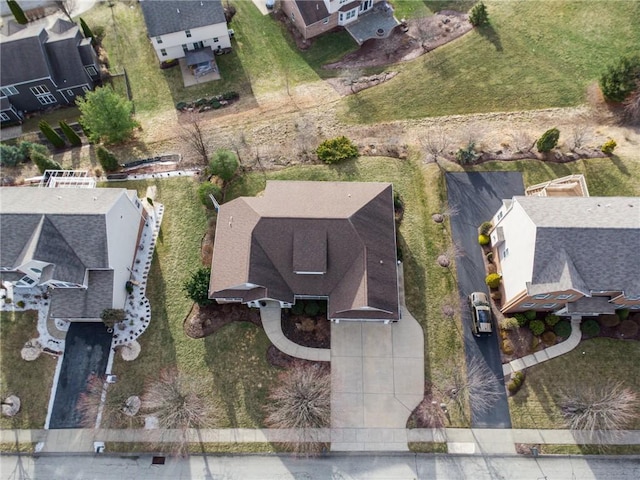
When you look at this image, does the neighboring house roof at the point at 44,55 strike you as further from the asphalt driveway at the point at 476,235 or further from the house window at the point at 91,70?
the asphalt driveway at the point at 476,235

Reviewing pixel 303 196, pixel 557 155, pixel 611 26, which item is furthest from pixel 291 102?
pixel 611 26

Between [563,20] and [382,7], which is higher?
[382,7]

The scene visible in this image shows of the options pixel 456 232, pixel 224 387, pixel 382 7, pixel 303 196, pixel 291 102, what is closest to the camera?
pixel 224 387

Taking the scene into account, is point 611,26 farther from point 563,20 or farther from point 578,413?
point 578,413

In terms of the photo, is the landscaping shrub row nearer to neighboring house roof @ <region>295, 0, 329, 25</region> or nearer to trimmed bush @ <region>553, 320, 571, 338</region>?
neighboring house roof @ <region>295, 0, 329, 25</region>

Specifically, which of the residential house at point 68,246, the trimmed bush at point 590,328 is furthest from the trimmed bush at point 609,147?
the residential house at point 68,246

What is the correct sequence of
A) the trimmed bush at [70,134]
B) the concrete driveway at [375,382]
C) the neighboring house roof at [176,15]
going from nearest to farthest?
1. the concrete driveway at [375,382]
2. the trimmed bush at [70,134]
3. the neighboring house roof at [176,15]
